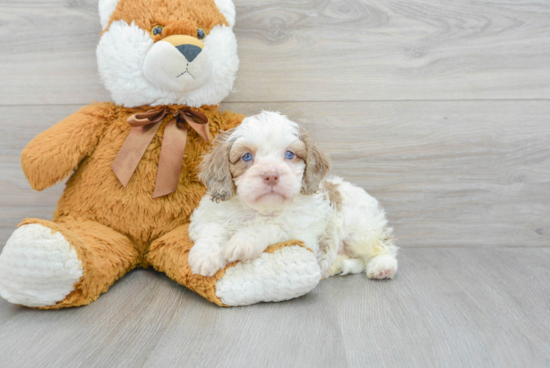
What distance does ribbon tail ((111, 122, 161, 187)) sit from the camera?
54.4 inches

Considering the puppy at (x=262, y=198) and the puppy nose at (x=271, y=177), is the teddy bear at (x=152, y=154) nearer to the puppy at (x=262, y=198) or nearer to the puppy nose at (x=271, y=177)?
the puppy at (x=262, y=198)

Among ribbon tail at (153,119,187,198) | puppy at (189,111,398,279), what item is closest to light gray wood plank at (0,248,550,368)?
puppy at (189,111,398,279)

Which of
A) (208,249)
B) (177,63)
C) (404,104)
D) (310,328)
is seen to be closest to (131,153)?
(177,63)

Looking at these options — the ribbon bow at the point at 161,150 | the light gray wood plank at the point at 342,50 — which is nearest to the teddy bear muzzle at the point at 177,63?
the ribbon bow at the point at 161,150

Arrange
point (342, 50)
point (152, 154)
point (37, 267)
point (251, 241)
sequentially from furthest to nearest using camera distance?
point (342, 50) < point (152, 154) < point (251, 241) < point (37, 267)

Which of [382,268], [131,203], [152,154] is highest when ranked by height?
[152,154]

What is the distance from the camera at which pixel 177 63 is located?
4.24 feet

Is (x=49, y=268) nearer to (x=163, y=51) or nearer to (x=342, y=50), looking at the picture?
(x=163, y=51)

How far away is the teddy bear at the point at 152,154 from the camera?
3.96 feet

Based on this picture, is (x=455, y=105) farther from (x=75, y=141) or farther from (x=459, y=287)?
(x=75, y=141)

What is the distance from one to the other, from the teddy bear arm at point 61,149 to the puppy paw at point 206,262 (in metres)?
0.53

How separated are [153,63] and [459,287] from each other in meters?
1.19

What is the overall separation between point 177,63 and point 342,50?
0.68m

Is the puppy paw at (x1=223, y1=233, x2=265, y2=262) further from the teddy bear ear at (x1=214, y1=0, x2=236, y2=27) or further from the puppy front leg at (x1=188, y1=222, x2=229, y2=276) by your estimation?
the teddy bear ear at (x1=214, y1=0, x2=236, y2=27)
